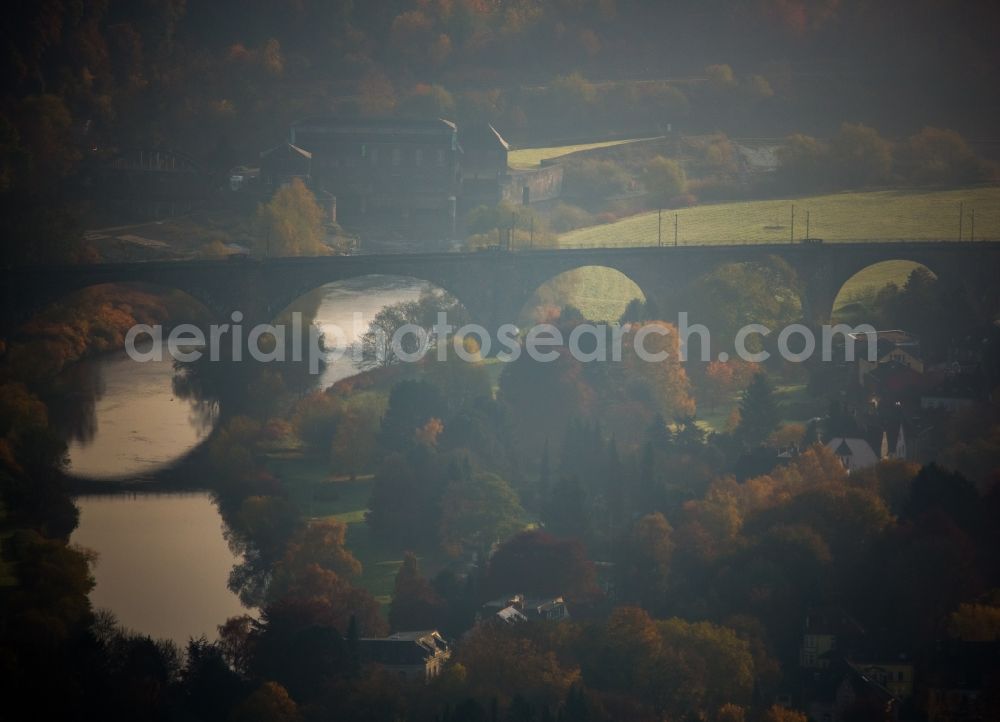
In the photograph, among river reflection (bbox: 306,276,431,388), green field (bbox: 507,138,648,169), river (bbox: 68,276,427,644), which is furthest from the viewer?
green field (bbox: 507,138,648,169)

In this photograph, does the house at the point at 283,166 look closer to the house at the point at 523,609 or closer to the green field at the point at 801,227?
the green field at the point at 801,227

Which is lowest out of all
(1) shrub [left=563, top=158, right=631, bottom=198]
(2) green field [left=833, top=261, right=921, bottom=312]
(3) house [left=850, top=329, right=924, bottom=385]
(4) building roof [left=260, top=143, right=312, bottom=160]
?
(3) house [left=850, top=329, right=924, bottom=385]

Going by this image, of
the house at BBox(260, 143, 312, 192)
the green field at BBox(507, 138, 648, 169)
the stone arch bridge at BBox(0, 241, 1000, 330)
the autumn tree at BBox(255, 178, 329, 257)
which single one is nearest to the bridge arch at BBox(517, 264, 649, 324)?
the stone arch bridge at BBox(0, 241, 1000, 330)

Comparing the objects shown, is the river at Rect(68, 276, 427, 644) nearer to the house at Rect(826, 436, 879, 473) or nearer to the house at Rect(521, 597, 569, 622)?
the house at Rect(521, 597, 569, 622)

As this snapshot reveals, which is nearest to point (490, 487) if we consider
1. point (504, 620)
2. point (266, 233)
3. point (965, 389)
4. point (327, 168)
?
point (504, 620)

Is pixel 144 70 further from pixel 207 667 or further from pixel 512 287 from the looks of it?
pixel 207 667

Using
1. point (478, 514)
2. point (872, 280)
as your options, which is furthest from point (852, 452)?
point (872, 280)

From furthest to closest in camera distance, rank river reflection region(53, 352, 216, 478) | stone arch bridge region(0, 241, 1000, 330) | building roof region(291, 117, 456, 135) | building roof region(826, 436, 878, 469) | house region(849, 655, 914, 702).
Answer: building roof region(291, 117, 456, 135) → stone arch bridge region(0, 241, 1000, 330) → river reflection region(53, 352, 216, 478) → building roof region(826, 436, 878, 469) → house region(849, 655, 914, 702)

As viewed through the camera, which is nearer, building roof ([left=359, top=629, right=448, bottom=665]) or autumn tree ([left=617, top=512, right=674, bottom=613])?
building roof ([left=359, top=629, right=448, bottom=665])
